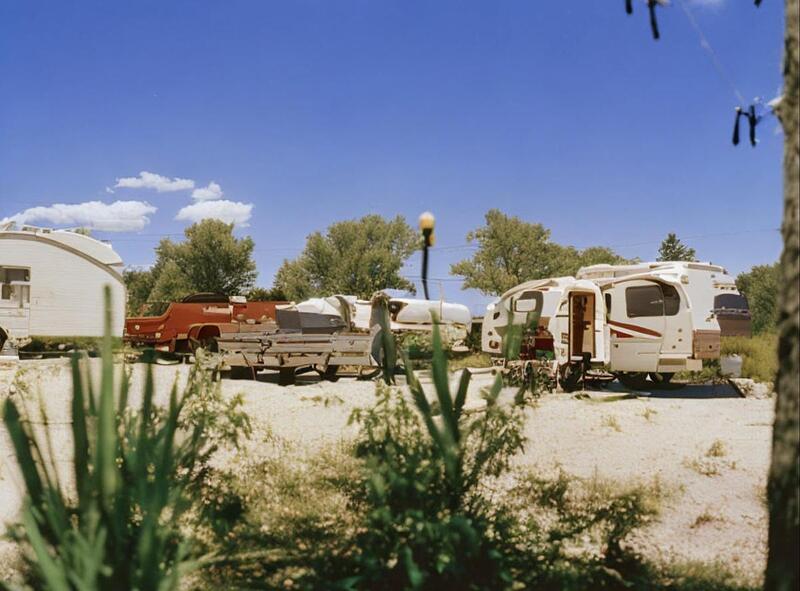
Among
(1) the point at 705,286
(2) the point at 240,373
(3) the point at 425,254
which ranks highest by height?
(1) the point at 705,286

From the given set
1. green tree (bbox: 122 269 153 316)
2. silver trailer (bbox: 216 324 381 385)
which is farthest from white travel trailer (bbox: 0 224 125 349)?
green tree (bbox: 122 269 153 316)

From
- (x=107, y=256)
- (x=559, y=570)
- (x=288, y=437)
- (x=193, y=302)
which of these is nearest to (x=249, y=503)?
(x=559, y=570)

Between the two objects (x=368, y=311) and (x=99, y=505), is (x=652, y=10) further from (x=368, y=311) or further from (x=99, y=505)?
(x=368, y=311)

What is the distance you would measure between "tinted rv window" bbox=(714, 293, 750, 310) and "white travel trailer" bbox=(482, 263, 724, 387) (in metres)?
0.44

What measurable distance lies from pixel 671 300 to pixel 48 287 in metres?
13.4

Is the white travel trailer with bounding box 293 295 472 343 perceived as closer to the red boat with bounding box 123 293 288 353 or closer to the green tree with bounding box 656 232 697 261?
the red boat with bounding box 123 293 288 353

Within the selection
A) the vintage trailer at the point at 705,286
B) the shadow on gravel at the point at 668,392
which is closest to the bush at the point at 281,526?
the shadow on gravel at the point at 668,392

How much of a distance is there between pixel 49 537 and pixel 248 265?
44.8 m

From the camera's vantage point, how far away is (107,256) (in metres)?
18.7

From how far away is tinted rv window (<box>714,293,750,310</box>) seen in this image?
46.5ft

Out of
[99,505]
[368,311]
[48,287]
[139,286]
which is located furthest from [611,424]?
[139,286]

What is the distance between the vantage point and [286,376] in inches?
504

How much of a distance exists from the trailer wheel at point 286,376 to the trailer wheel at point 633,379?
6.19 metres

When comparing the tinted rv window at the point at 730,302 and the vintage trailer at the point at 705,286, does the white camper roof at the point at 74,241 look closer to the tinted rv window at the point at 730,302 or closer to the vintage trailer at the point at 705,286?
the vintage trailer at the point at 705,286
